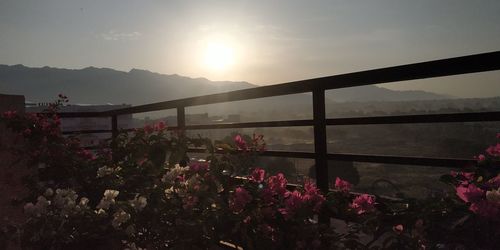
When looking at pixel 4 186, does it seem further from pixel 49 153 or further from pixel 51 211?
pixel 51 211

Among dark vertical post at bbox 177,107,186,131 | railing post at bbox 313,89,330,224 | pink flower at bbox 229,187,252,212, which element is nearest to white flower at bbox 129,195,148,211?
pink flower at bbox 229,187,252,212

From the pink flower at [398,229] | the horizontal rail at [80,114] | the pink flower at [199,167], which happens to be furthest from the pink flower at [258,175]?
the horizontal rail at [80,114]

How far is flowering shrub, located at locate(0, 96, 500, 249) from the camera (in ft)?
5.22

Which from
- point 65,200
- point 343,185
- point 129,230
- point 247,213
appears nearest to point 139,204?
point 129,230

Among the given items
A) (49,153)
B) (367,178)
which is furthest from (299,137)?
(49,153)

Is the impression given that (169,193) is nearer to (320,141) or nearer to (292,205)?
(292,205)

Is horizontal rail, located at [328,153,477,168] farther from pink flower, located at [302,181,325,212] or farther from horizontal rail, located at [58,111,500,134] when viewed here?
pink flower, located at [302,181,325,212]

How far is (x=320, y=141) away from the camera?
8.93ft

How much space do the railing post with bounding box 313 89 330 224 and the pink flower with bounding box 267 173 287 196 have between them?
0.51 m

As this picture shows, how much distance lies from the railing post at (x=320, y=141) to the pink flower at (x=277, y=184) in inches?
20.3

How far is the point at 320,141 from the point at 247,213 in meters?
0.84

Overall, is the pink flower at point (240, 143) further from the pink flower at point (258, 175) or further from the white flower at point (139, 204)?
the white flower at point (139, 204)

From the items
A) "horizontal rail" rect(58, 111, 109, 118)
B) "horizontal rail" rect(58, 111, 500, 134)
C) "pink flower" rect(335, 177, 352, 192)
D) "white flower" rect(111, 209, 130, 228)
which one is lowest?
"white flower" rect(111, 209, 130, 228)

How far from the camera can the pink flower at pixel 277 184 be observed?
7.03 feet
